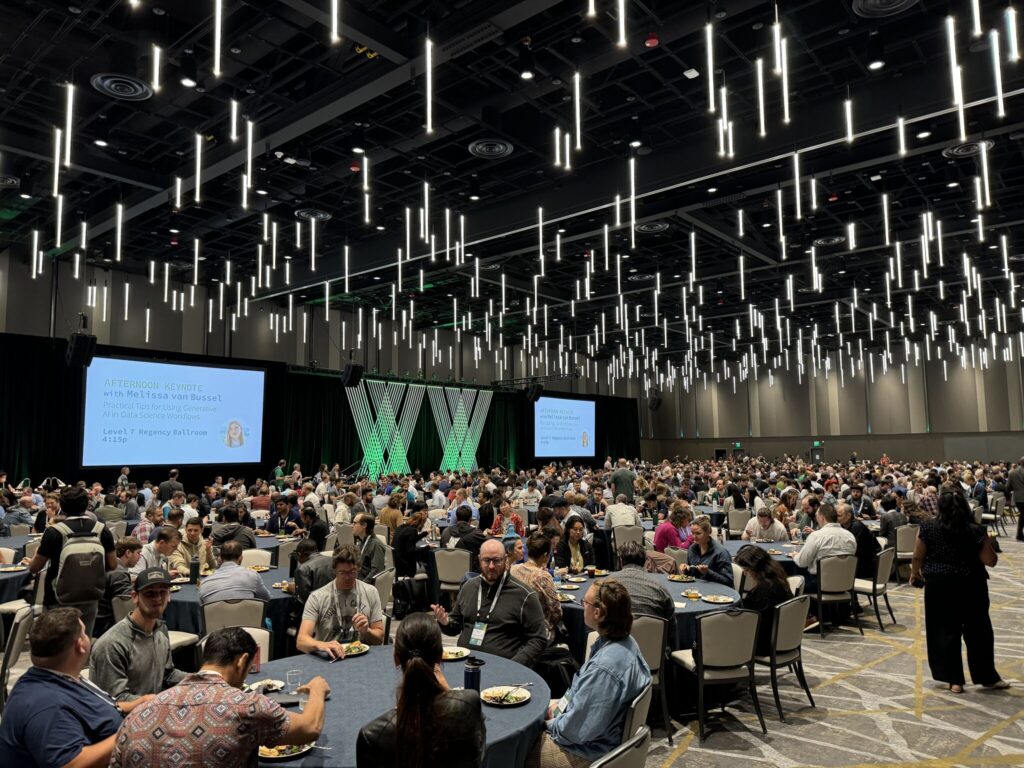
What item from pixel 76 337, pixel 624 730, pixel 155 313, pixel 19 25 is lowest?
pixel 624 730

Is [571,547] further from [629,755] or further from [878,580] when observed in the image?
[629,755]

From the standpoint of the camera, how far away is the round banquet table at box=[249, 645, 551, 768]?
251 centimetres

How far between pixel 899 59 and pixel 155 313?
54.8 ft

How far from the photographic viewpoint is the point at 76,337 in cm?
1366

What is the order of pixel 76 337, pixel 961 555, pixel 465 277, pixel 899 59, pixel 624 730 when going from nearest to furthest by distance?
pixel 624 730, pixel 961 555, pixel 899 59, pixel 76 337, pixel 465 277

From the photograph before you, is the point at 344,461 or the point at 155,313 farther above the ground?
the point at 155,313

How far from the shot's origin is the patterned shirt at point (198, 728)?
196cm

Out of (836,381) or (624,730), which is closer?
(624,730)

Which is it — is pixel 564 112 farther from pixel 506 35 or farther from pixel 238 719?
pixel 238 719

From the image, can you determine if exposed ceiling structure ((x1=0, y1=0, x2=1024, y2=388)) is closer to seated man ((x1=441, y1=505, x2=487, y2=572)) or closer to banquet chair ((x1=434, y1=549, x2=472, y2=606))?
seated man ((x1=441, y1=505, x2=487, y2=572))

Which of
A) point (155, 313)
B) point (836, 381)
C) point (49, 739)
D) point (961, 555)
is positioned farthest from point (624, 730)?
point (836, 381)

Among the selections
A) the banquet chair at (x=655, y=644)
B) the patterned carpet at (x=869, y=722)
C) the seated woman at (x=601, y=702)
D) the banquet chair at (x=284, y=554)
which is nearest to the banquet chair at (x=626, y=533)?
the patterned carpet at (x=869, y=722)

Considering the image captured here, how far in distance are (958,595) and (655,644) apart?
2436mm

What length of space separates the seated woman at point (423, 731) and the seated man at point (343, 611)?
2.06 m
